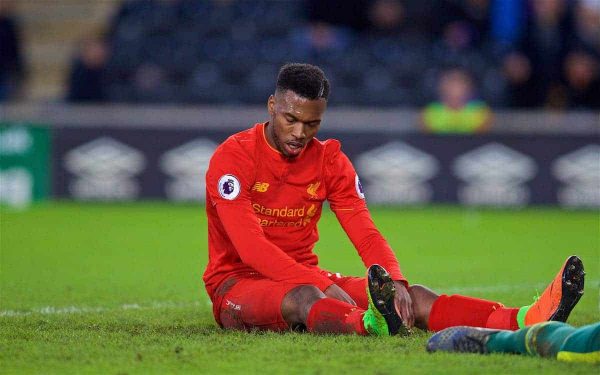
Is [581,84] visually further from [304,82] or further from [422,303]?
[304,82]

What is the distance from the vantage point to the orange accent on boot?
5.19 m

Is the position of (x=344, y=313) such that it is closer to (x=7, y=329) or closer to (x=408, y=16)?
(x=7, y=329)

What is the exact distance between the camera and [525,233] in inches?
502

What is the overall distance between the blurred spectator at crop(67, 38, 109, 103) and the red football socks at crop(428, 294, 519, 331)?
1130cm

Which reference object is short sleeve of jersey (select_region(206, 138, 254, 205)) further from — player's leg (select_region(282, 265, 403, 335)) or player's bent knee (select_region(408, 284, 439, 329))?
player's bent knee (select_region(408, 284, 439, 329))

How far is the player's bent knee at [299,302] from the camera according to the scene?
5410 mm

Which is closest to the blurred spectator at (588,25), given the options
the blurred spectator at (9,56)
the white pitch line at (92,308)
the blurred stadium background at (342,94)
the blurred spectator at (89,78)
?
the blurred stadium background at (342,94)

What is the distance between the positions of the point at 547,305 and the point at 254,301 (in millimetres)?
1403

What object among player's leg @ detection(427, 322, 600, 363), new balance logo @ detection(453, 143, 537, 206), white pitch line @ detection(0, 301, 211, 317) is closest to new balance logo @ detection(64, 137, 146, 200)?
new balance logo @ detection(453, 143, 537, 206)

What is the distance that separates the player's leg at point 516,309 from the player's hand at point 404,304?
0.62 feet

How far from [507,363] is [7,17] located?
1431 cm

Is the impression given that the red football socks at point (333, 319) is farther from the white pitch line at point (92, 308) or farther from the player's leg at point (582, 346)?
the white pitch line at point (92, 308)

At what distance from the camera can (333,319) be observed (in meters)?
5.34

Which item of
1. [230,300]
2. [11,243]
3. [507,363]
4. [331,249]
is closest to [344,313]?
[230,300]
